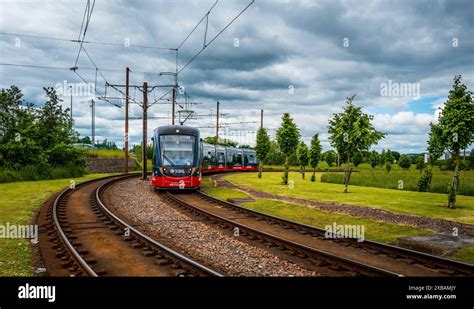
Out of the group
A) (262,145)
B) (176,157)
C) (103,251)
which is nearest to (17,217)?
(103,251)

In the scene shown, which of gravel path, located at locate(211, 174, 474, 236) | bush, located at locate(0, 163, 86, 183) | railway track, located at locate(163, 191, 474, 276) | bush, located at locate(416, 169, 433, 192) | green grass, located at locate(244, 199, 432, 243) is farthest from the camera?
bush, located at locate(0, 163, 86, 183)

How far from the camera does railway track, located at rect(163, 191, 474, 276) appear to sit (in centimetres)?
831

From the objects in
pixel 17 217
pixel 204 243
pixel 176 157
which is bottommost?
pixel 204 243

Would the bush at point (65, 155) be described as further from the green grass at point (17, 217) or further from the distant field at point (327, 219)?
the distant field at point (327, 219)

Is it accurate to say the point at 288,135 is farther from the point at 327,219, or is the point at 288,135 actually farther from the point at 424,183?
the point at 327,219

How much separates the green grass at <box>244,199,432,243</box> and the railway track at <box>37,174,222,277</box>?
21.3 ft

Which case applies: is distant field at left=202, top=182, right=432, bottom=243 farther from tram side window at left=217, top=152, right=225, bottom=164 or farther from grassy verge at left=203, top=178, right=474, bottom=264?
tram side window at left=217, top=152, right=225, bottom=164

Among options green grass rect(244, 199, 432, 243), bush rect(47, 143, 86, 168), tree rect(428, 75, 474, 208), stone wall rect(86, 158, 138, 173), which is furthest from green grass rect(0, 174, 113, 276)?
stone wall rect(86, 158, 138, 173)

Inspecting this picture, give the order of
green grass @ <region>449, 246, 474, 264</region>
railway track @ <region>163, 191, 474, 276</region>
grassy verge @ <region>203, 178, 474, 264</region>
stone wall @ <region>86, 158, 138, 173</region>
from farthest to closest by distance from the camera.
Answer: stone wall @ <region>86, 158, 138, 173</region>, grassy verge @ <region>203, 178, 474, 264</region>, green grass @ <region>449, 246, 474, 264</region>, railway track @ <region>163, 191, 474, 276</region>

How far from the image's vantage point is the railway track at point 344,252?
8312 millimetres

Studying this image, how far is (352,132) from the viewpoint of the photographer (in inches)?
974

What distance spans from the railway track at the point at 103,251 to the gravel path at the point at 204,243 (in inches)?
30.6

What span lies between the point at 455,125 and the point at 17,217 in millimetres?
19584
